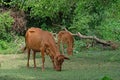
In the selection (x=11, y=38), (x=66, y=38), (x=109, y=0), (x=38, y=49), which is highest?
(x=109, y=0)

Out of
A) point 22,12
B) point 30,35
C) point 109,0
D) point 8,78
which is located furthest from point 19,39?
point 8,78

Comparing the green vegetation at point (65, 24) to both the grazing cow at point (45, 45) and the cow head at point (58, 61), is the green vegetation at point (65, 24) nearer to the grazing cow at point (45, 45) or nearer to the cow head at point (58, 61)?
the grazing cow at point (45, 45)

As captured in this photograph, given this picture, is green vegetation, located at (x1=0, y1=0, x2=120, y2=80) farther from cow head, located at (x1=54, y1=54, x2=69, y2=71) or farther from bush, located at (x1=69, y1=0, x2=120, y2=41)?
cow head, located at (x1=54, y1=54, x2=69, y2=71)

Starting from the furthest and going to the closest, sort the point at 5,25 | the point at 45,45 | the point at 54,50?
the point at 5,25 → the point at 45,45 → the point at 54,50

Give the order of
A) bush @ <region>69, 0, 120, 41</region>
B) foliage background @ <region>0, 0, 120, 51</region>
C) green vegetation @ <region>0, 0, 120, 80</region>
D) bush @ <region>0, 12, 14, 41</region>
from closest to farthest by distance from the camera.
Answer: green vegetation @ <region>0, 0, 120, 80</region>
bush @ <region>69, 0, 120, 41</region>
foliage background @ <region>0, 0, 120, 51</region>
bush @ <region>0, 12, 14, 41</region>

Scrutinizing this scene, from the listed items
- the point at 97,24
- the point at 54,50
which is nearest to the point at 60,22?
the point at 97,24

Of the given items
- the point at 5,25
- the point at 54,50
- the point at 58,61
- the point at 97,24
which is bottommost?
the point at 97,24

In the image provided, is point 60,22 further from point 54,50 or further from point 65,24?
point 54,50

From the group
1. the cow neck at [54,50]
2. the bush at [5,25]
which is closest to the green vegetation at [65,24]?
A: the bush at [5,25]

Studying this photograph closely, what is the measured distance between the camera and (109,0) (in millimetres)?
13180

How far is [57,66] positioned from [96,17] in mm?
14316

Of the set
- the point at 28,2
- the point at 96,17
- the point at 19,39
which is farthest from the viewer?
the point at 96,17

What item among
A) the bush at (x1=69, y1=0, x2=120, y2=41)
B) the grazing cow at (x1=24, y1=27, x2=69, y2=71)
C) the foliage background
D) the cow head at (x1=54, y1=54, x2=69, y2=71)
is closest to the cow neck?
the grazing cow at (x1=24, y1=27, x2=69, y2=71)

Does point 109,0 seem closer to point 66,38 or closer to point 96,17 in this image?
point 66,38
